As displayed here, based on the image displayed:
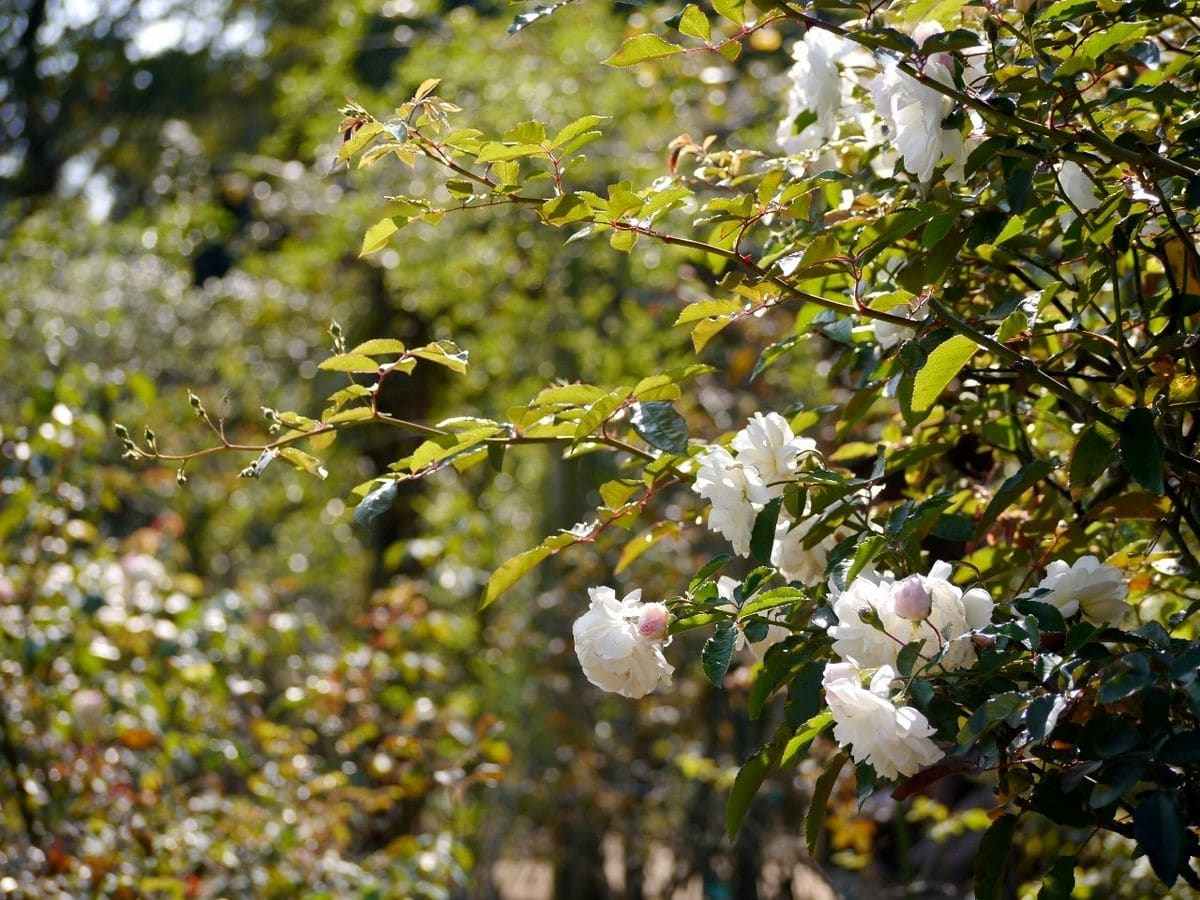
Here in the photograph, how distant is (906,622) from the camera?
102 centimetres

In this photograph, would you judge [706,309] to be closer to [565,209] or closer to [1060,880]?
[565,209]

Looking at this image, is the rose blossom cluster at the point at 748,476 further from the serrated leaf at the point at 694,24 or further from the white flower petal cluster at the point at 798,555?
the serrated leaf at the point at 694,24

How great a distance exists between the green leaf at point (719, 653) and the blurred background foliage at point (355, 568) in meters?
0.81

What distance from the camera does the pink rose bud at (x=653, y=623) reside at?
110 cm

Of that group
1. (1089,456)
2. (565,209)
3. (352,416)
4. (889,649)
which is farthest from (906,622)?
(352,416)

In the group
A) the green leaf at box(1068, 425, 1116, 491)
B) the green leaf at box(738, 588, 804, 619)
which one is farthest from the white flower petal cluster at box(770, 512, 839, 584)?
the green leaf at box(1068, 425, 1116, 491)

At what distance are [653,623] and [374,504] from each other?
29 cm

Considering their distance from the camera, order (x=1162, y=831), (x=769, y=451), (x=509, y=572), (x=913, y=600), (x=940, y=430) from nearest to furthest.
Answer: (x=1162, y=831) < (x=913, y=600) < (x=769, y=451) < (x=509, y=572) < (x=940, y=430)

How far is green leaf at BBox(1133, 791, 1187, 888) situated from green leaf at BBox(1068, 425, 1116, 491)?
30cm

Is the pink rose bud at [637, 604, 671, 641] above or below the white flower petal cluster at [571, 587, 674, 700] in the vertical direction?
above

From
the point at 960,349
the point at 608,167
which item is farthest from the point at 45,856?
the point at 608,167

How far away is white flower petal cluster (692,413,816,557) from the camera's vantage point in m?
1.18

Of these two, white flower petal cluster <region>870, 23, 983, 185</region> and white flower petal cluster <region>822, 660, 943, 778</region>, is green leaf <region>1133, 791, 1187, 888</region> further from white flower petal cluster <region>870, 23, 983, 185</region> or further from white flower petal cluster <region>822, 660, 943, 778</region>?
white flower petal cluster <region>870, 23, 983, 185</region>

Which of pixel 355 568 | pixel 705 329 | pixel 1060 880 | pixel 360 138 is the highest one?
pixel 360 138
